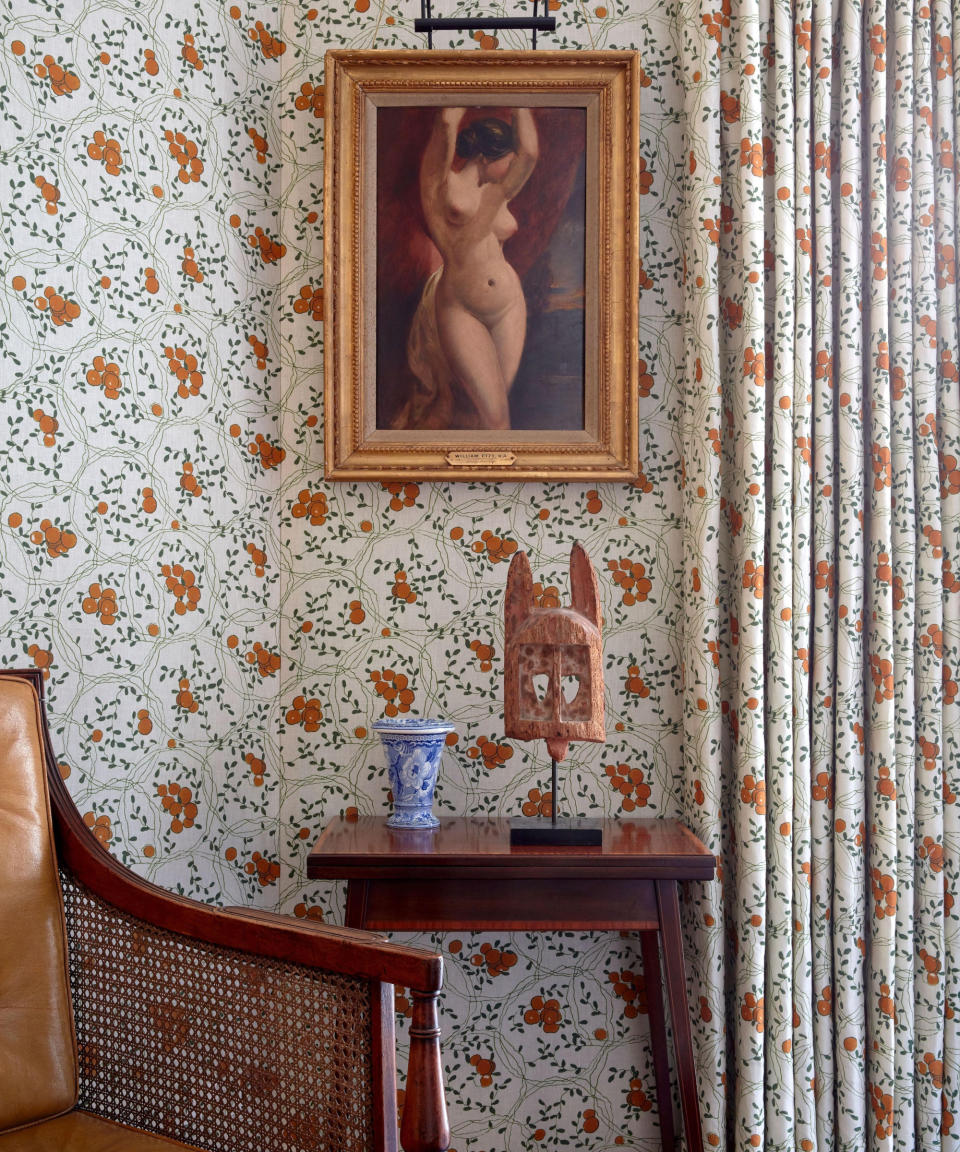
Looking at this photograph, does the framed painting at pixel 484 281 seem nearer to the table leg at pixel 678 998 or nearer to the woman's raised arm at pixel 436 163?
the woman's raised arm at pixel 436 163

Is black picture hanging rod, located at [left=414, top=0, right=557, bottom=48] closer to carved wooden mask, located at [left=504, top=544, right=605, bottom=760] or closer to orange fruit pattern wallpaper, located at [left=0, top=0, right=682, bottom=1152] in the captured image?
orange fruit pattern wallpaper, located at [left=0, top=0, right=682, bottom=1152]

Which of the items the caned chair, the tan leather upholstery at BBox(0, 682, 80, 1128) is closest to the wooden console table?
the caned chair

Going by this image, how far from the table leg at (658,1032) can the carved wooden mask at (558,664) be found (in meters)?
0.50

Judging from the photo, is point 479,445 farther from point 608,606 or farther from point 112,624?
point 112,624

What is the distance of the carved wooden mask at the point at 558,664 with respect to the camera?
5.55 ft

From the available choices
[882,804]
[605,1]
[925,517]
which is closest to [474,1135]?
[882,804]

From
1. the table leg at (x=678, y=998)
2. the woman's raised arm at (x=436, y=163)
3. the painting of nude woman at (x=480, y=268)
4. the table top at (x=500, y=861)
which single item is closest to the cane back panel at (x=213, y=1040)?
the table top at (x=500, y=861)

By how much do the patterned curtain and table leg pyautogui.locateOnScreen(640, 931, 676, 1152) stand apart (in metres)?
0.09

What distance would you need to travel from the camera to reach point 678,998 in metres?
1.62

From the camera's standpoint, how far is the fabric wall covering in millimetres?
1748

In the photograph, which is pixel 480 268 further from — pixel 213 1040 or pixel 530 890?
pixel 213 1040

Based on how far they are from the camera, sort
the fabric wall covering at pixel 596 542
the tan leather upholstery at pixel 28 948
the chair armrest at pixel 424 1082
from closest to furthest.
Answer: the chair armrest at pixel 424 1082 < the tan leather upholstery at pixel 28 948 < the fabric wall covering at pixel 596 542

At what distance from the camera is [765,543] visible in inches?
75.9

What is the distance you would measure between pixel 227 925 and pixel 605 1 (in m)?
2.04
